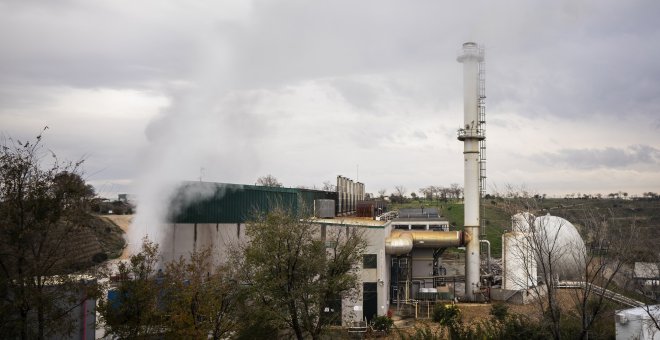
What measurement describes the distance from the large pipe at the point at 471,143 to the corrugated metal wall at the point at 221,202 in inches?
508

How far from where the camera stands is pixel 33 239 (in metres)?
14.8

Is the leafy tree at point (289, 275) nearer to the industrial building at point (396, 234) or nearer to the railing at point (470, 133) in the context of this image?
the industrial building at point (396, 234)

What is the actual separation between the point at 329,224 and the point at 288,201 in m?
4.65

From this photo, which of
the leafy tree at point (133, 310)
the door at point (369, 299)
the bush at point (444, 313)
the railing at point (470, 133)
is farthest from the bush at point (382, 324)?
the railing at point (470, 133)

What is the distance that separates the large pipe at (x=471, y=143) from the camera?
120 feet

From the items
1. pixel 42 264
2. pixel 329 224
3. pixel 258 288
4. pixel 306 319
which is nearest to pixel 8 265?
pixel 42 264

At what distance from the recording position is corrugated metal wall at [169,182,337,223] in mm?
28375

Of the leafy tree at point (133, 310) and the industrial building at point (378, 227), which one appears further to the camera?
the industrial building at point (378, 227)

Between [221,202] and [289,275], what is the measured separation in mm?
12294

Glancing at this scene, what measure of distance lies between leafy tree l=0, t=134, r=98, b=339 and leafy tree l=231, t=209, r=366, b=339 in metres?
5.90

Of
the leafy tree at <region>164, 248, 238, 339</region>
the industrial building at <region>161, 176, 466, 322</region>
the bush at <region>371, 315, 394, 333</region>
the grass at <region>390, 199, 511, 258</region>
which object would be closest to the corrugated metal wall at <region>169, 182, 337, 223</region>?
the industrial building at <region>161, 176, 466, 322</region>

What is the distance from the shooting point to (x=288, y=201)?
33344 millimetres

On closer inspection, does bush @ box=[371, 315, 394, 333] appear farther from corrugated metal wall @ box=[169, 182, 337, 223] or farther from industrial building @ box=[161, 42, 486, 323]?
corrugated metal wall @ box=[169, 182, 337, 223]

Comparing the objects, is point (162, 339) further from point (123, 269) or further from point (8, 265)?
point (8, 265)
